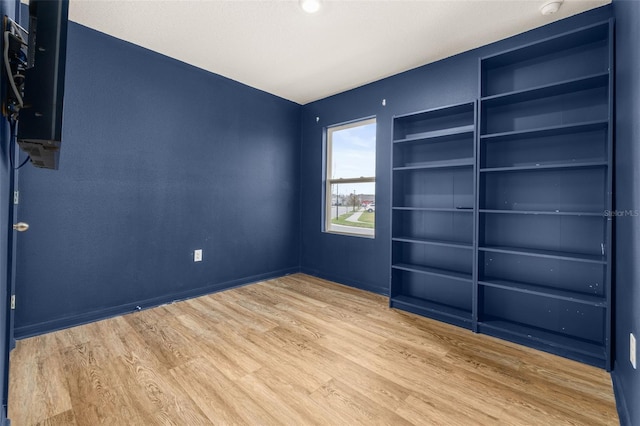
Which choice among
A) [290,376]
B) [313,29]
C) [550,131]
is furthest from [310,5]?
[290,376]

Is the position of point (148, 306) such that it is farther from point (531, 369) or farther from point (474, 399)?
point (531, 369)

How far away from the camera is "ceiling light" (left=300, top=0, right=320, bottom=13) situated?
82.3 inches

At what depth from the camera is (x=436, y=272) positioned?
2.68 metres

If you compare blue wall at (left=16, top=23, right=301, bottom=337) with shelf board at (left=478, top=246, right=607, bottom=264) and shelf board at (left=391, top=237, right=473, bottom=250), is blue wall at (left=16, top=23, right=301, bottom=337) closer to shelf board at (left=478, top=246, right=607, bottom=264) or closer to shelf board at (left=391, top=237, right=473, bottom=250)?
shelf board at (left=391, top=237, right=473, bottom=250)

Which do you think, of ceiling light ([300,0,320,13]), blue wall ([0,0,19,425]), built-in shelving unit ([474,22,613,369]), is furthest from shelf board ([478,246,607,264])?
blue wall ([0,0,19,425])

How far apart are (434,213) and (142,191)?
9.38 feet

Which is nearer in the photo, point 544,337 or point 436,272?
point 544,337

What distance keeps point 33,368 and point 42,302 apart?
26.7 inches

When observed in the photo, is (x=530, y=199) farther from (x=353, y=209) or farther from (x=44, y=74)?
(x=44, y=74)

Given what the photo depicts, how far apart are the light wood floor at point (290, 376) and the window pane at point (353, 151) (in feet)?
6.18

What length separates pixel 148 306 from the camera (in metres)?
2.84

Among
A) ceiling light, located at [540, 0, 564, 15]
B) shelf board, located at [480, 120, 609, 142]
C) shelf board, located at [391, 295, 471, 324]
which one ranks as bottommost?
shelf board, located at [391, 295, 471, 324]

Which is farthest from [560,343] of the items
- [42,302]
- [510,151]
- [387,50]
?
[42,302]

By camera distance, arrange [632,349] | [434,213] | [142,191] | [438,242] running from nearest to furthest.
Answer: [632,349] → [438,242] → [142,191] → [434,213]
